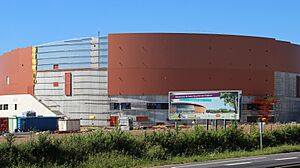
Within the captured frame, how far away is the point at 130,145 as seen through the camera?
24.3m

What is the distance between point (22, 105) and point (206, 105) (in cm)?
5013

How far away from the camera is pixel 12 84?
89812mm

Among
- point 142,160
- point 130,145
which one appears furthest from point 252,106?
point 142,160

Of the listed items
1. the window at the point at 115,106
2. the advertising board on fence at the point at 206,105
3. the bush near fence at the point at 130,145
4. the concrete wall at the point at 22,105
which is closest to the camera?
the bush near fence at the point at 130,145

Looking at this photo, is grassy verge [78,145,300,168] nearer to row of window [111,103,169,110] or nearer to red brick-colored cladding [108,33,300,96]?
red brick-colored cladding [108,33,300,96]

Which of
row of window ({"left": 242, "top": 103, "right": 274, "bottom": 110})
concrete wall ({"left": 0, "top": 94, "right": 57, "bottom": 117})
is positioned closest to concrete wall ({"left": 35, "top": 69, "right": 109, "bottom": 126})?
concrete wall ({"left": 0, "top": 94, "right": 57, "bottom": 117})

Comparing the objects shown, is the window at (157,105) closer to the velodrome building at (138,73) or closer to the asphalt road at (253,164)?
the velodrome building at (138,73)

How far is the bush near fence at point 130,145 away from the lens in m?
20.3

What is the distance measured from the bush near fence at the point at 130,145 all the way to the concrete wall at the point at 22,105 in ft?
179

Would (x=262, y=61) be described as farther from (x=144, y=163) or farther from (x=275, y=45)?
(x=144, y=163)

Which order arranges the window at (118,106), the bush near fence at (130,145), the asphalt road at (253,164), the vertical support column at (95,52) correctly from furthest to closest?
the vertical support column at (95,52) < the window at (118,106) < the bush near fence at (130,145) < the asphalt road at (253,164)

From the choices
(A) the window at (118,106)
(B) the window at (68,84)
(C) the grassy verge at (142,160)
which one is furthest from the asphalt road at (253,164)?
(B) the window at (68,84)

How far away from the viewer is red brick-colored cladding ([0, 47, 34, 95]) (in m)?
84.9

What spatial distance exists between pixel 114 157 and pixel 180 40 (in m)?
56.8
